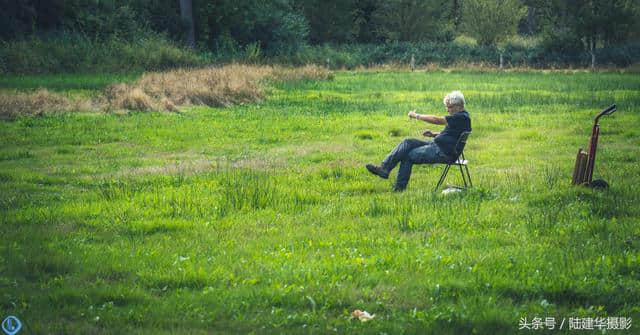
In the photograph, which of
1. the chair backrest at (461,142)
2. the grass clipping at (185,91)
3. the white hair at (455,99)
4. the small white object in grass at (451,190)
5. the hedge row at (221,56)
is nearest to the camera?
the small white object in grass at (451,190)

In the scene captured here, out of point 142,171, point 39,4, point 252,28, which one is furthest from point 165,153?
point 252,28

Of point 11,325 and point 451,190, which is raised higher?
point 11,325

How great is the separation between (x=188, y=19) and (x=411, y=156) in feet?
159

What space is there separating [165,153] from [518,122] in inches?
422

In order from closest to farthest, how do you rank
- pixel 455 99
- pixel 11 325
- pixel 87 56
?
pixel 11 325, pixel 455 99, pixel 87 56

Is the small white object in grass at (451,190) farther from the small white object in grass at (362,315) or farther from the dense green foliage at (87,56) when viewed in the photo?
the dense green foliage at (87,56)

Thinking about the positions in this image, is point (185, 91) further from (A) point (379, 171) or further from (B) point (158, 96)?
(A) point (379, 171)

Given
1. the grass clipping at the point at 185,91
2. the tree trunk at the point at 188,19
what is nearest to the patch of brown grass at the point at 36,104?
the grass clipping at the point at 185,91

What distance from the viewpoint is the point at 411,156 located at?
38.7ft

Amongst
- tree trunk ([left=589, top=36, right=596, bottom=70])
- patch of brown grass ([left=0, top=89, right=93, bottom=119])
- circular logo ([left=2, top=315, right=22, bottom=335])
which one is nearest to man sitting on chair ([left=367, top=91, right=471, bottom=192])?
circular logo ([left=2, top=315, right=22, bottom=335])

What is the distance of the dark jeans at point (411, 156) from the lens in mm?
11695

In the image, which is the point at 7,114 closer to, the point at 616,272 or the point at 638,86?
the point at 616,272

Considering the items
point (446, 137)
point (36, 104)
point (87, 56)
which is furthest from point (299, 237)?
point (87, 56)

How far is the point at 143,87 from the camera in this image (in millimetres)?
26188
